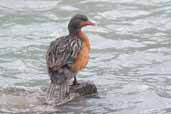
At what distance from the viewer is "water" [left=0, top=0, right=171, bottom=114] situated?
11859mm

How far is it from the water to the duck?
0.99 ft

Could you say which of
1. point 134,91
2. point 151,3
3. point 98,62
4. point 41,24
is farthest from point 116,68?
point 151,3

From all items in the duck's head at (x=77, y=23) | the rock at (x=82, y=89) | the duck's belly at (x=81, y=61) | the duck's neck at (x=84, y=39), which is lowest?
the rock at (x=82, y=89)

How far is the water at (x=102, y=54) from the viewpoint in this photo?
11.9m

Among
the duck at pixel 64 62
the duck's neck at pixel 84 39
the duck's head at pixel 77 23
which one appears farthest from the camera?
the duck's head at pixel 77 23

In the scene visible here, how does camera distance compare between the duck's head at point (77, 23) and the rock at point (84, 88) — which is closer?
the rock at point (84, 88)

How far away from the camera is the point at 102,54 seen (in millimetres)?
14867

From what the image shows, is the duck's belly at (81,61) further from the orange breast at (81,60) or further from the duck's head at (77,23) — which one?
the duck's head at (77,23)

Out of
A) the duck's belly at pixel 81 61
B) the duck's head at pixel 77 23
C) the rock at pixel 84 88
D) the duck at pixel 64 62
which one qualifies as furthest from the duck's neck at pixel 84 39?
the rock at pixel 84 88

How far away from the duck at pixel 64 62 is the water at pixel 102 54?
30cm

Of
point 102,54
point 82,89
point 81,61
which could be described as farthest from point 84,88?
point 102,54

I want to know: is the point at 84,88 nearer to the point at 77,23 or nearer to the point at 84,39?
the point at 84,39

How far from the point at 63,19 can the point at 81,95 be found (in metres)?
5.24

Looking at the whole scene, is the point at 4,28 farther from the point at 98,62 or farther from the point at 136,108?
the point at 136,108
